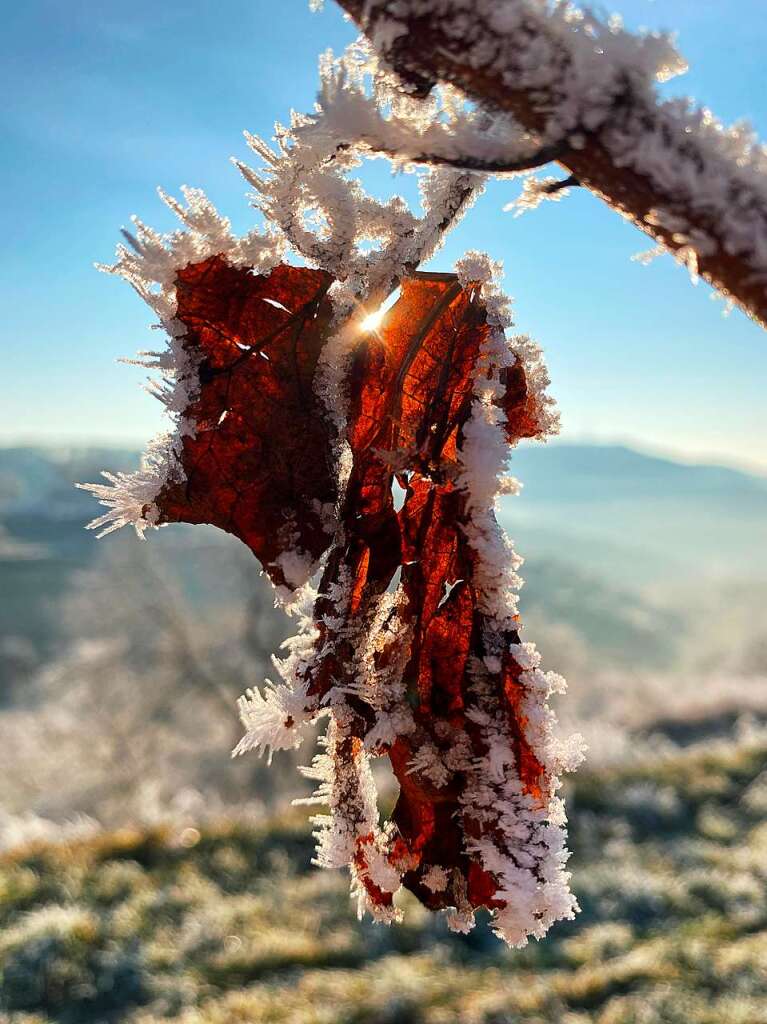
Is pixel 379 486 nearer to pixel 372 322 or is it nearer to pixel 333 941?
pixel 372 322

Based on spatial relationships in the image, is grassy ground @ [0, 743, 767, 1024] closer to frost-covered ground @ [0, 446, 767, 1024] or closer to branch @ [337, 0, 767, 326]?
frost-covered ground @ [0, 446, 767, 1024]

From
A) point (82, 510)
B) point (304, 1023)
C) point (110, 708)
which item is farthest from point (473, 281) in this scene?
point (82, 510)

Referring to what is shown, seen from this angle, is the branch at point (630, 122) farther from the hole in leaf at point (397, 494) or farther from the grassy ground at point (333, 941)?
the grassy ground at point (333, 941)

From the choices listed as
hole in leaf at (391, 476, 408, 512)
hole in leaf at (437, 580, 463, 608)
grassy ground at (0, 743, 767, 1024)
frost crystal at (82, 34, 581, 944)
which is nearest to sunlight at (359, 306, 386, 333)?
frost crystal at (82, 34, 581, 944)

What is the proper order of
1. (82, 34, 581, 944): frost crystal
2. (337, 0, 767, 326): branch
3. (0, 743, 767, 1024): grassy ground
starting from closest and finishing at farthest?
(337, 0, 767, 326): branch < (82, 34, 581, 944): frost crystal < (0, 743, 767, 1024): grassy ground

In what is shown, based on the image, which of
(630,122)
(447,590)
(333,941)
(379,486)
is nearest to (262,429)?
(379,486)

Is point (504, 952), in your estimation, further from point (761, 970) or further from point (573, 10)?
point (573, 10)
